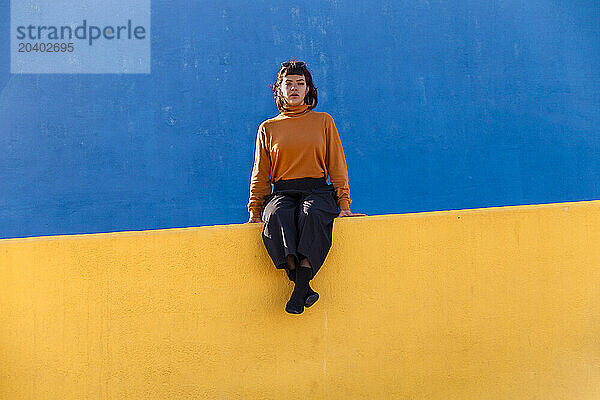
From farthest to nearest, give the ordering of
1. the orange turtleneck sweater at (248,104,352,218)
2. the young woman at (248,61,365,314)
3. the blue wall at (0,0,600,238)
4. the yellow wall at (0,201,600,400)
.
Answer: the blue wall at (0,0,600,238) → the orange turtleneck sweater at (248,104,352,218) → the young woman at (248,61,365,314) → the yellow wall at (0,201,600,400)

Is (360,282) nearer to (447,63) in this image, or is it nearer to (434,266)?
(434,266)

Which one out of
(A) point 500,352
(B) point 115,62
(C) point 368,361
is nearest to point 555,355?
(A) point 500,352

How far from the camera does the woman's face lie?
3.03 meters

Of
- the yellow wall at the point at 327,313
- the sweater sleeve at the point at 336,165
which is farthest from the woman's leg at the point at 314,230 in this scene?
the sweater sleeve at the point at 336,165

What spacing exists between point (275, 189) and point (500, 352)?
A: 4.79 ft

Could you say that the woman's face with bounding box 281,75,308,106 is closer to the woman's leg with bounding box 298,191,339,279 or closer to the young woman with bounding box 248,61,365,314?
the young woman with bounding box 248,61,365,314

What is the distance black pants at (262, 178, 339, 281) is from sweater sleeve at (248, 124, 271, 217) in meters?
0.18

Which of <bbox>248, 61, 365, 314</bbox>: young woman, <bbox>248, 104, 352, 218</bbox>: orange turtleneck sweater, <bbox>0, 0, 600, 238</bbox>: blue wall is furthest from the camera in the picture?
<bbox>0, 0, 600, 238</bbox>: blue wall

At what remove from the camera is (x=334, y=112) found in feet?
18.2

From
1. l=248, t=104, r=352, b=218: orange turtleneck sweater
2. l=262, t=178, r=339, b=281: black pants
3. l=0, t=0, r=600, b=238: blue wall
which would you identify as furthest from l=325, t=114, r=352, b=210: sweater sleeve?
l=0, t=0, r=600, b=238: blue wall

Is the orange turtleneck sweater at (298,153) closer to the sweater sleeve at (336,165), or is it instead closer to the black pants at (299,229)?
the sweater sleeve at (336,165)

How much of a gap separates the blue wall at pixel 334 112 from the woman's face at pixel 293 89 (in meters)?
2.49

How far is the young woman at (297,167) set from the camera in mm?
2734

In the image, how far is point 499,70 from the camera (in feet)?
18.9
